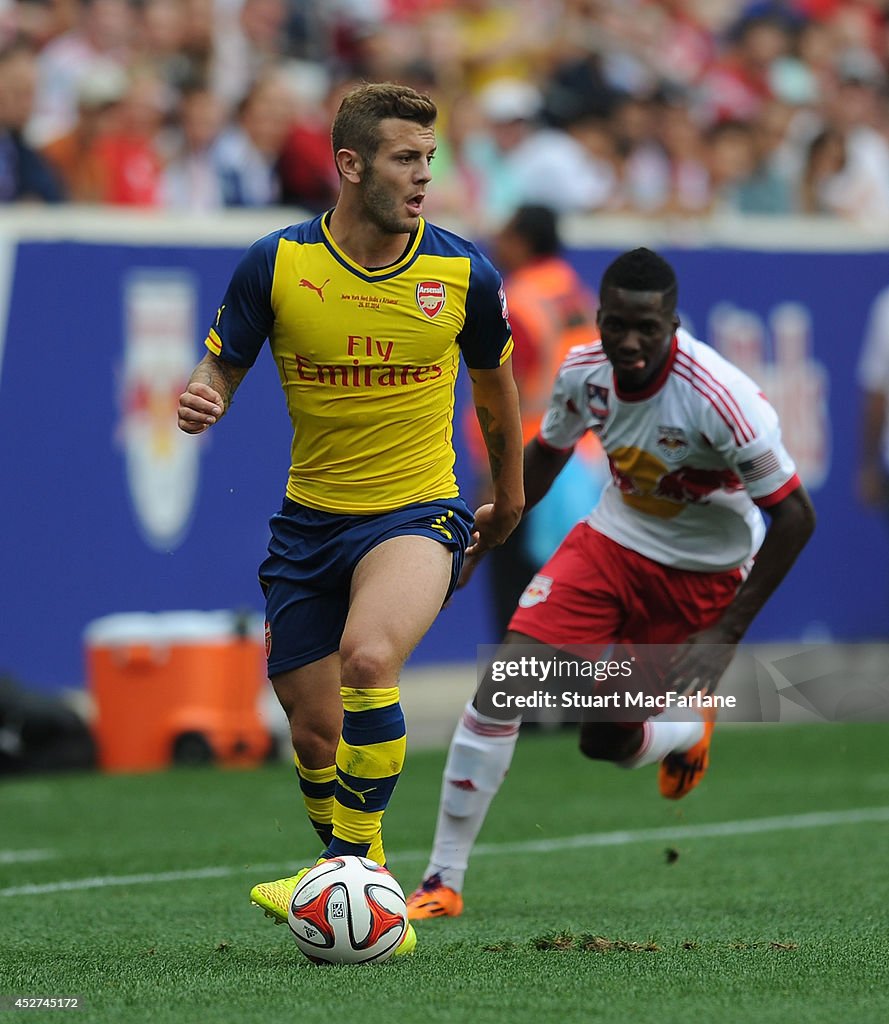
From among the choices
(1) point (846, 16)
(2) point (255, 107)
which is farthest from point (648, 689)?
(1) point (846, 16)

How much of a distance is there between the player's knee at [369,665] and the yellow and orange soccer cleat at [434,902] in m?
1.38

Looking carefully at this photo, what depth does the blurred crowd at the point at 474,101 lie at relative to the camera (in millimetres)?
12883

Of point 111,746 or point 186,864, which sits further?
point 111,746

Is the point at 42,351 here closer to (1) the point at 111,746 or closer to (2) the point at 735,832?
(1) the point at 111,746

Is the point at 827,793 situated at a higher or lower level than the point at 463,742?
lower

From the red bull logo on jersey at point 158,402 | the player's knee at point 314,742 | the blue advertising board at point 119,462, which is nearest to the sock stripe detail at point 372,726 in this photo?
the player's knee at point 314,742

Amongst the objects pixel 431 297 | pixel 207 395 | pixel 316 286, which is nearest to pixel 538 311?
pixel 431 297

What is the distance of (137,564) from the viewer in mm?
11844

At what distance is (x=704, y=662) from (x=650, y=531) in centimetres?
98

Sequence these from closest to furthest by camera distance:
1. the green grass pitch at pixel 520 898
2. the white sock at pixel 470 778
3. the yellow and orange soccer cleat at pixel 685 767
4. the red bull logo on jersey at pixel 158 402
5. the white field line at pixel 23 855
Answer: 1. the green grass pitch at pixel 520 898
2. the white sock at pixel 470 778
3. the yellow and orange soccer cleat at pixel 685 767
4. the white field line at pixel 23 855
5. the red bull logo on jersey at pixel 158 402

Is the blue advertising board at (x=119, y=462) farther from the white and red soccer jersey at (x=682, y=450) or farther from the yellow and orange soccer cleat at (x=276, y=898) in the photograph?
the yellow and orange soccer cleat at (x=276, y=898)

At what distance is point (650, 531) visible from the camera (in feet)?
25.0

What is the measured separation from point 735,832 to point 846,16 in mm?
13260

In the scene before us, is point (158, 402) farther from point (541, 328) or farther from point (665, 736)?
point (665, 736)
